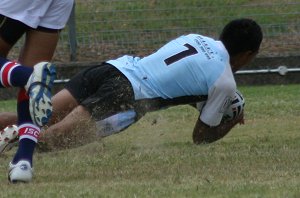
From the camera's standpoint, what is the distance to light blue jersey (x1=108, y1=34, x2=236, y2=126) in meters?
7.39

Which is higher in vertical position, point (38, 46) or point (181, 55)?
point (38, 46)

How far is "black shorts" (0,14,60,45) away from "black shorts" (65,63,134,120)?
3.26ft

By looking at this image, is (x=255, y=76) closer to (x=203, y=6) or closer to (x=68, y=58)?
(x=203, y=6)

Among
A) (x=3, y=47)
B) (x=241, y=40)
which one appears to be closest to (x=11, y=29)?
(x=3, y=47)

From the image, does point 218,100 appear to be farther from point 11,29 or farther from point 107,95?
point 11,29

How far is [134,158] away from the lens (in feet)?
24.0

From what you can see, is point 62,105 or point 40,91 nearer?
point 40,91

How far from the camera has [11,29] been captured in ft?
21.8

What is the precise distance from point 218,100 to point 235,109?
14.2 inches

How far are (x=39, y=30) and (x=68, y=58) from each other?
8.21 m

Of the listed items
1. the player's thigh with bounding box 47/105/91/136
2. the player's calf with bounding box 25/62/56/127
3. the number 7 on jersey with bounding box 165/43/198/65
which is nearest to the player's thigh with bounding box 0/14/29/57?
the player's calf with bounding box 25/62/56/127

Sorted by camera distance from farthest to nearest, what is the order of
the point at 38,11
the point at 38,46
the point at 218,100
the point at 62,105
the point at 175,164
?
the point at 62,105 → the point at 218,100 → the point at 175,164 → the point at 38,46 → the point at 38,11

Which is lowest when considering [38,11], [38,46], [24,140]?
[24,140]

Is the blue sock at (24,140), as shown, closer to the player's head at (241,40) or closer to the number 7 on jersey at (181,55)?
the number 7 on jersey at (181,55)
